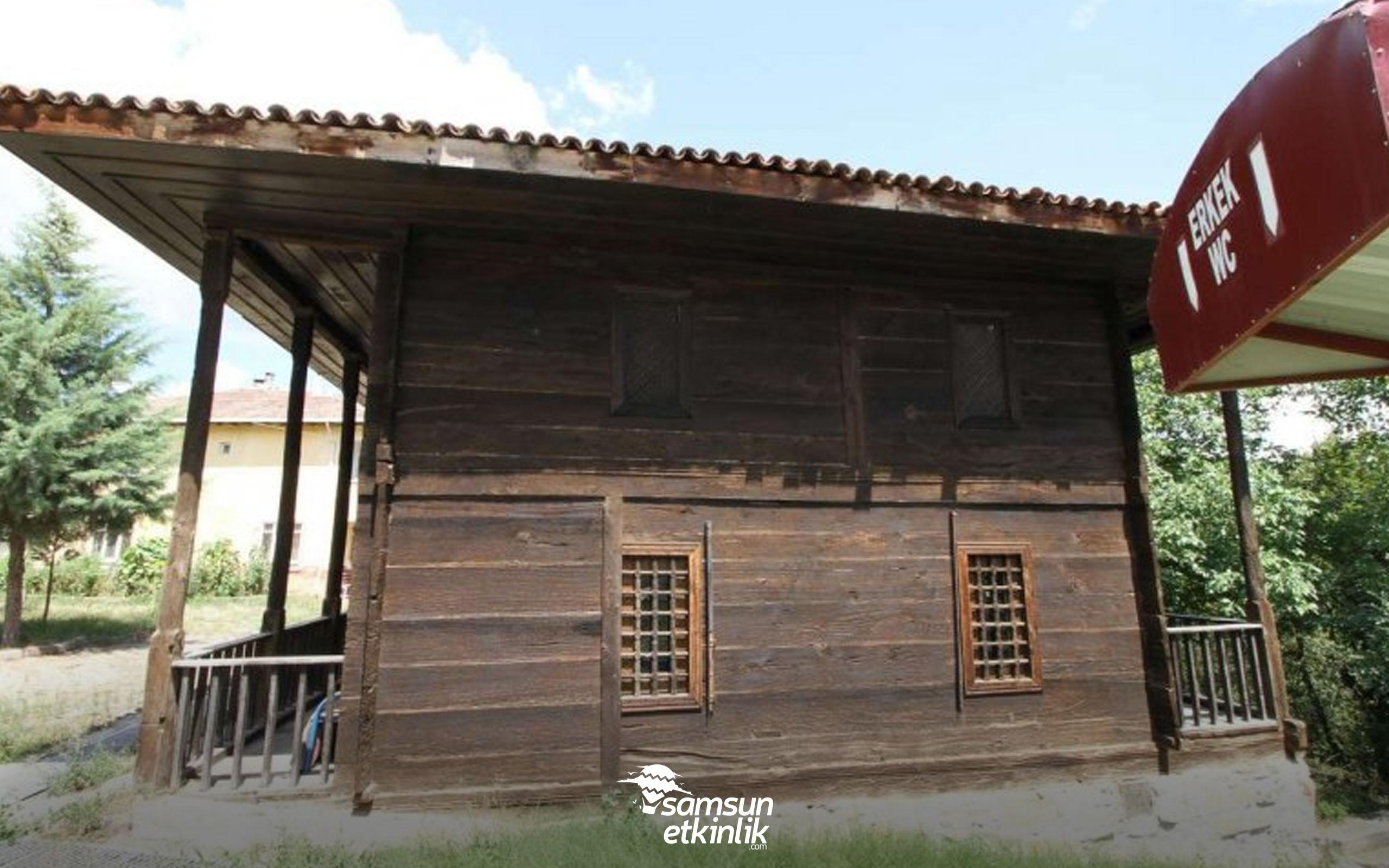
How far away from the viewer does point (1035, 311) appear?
7043mm

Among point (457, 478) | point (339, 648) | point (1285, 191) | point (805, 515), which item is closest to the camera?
point (1285, 191)

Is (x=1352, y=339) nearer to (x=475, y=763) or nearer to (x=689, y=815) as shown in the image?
(x=689, y=815)

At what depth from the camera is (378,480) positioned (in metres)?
5.49

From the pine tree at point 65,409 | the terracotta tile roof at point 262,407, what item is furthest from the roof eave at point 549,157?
the terracotta tile roof at point 262,407

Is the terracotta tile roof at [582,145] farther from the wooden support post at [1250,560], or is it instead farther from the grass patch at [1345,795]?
the grass patch at [1345,795]

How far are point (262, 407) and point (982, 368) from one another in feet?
89.5

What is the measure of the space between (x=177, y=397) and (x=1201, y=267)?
125ft

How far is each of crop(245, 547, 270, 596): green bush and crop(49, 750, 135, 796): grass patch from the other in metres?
19.0

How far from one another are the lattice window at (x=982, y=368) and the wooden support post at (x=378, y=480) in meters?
4.75

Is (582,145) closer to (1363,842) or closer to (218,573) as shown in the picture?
(1363,842)

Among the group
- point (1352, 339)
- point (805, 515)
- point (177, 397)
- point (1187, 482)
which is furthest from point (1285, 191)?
point (177, 397)

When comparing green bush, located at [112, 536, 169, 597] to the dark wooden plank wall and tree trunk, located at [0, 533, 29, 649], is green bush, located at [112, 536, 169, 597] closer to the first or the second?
tree trunk, located at [0, 533, 29, 649]

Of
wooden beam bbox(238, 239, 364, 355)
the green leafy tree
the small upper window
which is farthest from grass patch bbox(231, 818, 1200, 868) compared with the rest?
the green leafy tree

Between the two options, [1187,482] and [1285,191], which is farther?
[1187,482]
